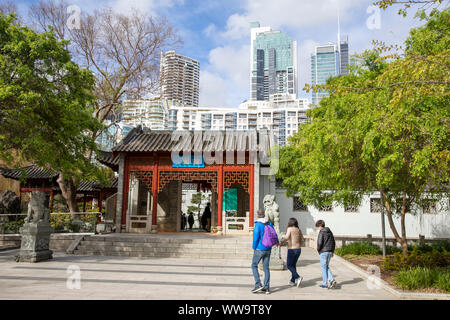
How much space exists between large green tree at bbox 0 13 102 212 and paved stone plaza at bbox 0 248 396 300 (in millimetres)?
3289

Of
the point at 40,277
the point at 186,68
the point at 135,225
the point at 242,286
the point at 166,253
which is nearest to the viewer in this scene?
the point at 242,286

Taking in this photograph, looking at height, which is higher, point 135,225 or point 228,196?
point 228,196

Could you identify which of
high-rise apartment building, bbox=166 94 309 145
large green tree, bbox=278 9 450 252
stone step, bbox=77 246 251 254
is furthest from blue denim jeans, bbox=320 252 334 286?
high-rise apartment building, bbox=166 94 309 145

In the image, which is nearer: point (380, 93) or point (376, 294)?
point (376, 294)

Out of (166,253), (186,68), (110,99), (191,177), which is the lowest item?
(166,253)

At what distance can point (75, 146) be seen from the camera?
10734mm

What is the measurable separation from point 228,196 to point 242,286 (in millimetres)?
9202

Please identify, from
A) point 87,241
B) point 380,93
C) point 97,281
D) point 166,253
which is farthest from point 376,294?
point 87,241

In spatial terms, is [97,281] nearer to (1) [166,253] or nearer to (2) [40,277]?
(2) [40,277]

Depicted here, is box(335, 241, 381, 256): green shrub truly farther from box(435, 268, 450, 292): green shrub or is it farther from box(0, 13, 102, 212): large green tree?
box(0, 13, 102, 212): large green tree

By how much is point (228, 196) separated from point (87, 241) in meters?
6.78

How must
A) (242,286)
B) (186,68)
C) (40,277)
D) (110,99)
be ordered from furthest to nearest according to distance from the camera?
(186,68), (110,99), (40,277), (242,286)

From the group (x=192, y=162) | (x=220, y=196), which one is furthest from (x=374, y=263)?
(x=192, y=162)

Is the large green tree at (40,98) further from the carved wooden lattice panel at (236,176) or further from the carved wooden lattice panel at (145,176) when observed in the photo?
the carved wooden lattice panel at (236,176)
